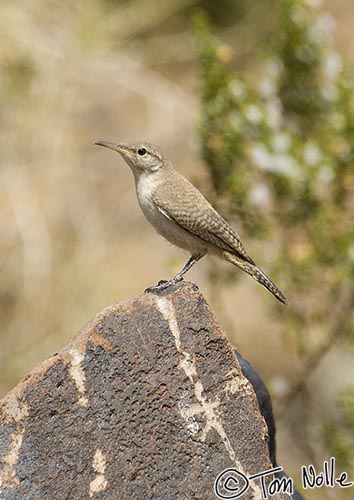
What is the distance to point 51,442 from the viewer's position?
406cm

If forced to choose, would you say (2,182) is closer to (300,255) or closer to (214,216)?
(300,255)

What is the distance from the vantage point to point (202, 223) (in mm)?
5527

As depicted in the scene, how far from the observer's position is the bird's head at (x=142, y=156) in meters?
5.85

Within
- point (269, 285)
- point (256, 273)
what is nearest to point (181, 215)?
point (256, 273)

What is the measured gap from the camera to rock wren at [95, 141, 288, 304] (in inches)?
218

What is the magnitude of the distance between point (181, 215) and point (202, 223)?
0.44 ft

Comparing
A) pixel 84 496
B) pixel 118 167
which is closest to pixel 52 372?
pixel 84 496

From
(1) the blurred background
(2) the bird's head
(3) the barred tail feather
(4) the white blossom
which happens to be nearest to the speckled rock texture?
(3) the barred tail feather

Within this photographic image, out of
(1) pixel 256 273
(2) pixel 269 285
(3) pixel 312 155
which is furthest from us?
(3) pixel 312 155

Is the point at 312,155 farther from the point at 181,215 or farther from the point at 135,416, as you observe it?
the point at 135,416

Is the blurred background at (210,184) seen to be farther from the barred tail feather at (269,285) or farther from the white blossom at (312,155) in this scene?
the barred tail feather at (269,285)

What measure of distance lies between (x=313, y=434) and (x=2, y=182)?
17.4ft

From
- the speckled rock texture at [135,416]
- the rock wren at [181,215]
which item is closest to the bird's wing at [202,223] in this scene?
the rock wren at [181,215]

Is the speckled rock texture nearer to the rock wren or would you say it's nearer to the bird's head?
the rock wren
